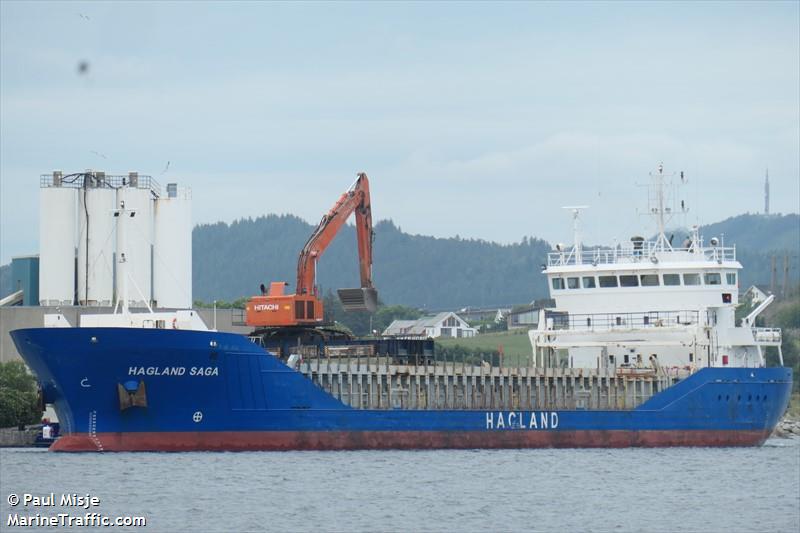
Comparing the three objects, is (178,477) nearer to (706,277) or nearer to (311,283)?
(311,283)

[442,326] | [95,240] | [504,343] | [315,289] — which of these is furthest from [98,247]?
[442,326]

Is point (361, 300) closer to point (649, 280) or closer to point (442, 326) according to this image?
point (649, 280)

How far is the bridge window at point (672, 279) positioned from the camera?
51.7 m

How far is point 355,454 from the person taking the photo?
41.8 meters

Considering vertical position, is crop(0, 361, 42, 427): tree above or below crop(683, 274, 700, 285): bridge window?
below

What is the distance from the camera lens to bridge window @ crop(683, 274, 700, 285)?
51.7 meters

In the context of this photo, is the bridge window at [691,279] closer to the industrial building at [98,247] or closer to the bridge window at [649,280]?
the bridge window at [649,280]

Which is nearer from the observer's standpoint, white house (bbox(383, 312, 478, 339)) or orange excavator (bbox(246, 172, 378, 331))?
orange excavator (bbox(246, 172, 378, 331))

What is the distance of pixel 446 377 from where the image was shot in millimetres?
46594

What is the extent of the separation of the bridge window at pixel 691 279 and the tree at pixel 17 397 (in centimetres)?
2089

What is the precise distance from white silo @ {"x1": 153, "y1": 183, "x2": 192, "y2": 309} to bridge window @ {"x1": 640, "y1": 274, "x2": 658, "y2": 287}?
20.5 metres

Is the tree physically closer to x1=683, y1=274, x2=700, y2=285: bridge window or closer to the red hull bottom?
the red hull bottom

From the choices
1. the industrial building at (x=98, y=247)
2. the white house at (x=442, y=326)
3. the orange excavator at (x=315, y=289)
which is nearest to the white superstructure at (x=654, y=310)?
the orange excavator at (x=315, y=289)

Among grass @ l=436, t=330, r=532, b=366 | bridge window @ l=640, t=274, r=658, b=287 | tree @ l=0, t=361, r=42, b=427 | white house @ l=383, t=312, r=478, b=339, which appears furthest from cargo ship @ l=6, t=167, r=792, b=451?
white house @ l=383, t=312, r=478, b=339
